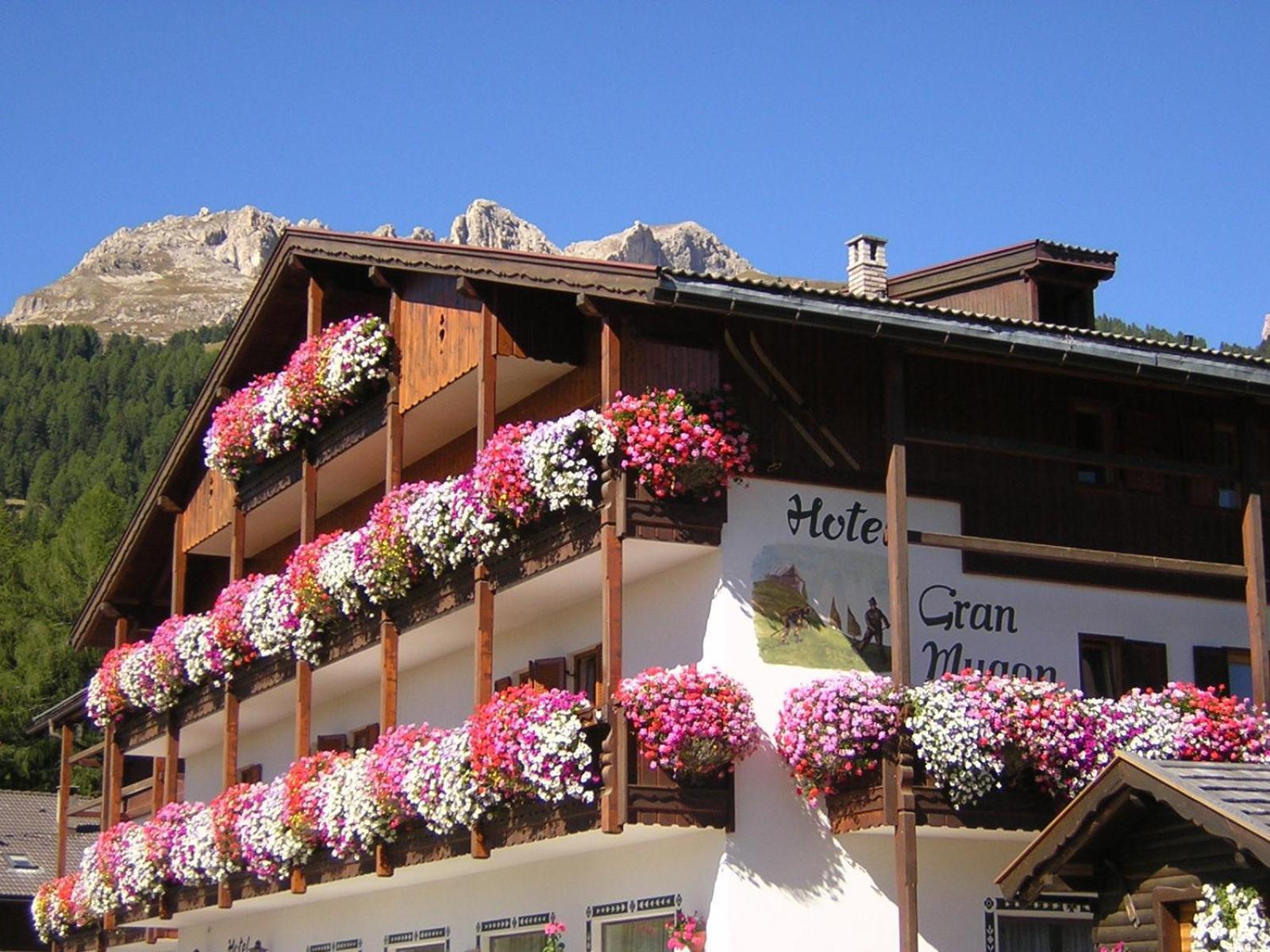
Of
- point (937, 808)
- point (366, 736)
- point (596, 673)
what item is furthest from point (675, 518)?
point (366, 736)

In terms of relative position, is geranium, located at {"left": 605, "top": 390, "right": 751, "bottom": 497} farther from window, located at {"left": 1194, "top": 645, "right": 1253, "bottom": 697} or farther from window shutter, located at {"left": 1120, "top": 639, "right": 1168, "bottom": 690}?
window, located at {"left": 1194, "top": 645, "right": 1253, "bottom": 697}

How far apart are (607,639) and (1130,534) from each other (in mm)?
6532

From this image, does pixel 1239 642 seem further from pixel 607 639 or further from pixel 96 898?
pixel 96 898

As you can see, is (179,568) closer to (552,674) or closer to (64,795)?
(64,795)

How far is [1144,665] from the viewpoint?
2184cm

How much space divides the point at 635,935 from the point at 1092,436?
24.1 feet

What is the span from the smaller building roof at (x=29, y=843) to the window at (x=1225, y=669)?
104 feet

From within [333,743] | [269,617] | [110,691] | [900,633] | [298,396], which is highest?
[298,396]

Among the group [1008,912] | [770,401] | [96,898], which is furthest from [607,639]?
[96,898]

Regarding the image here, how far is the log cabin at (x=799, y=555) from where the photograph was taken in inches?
752

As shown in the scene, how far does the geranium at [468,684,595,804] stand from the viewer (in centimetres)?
1894

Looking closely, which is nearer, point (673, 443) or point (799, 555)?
point (673, 443)

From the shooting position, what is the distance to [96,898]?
3152 cm

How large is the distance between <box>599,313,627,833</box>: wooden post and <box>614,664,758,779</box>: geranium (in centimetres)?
26
